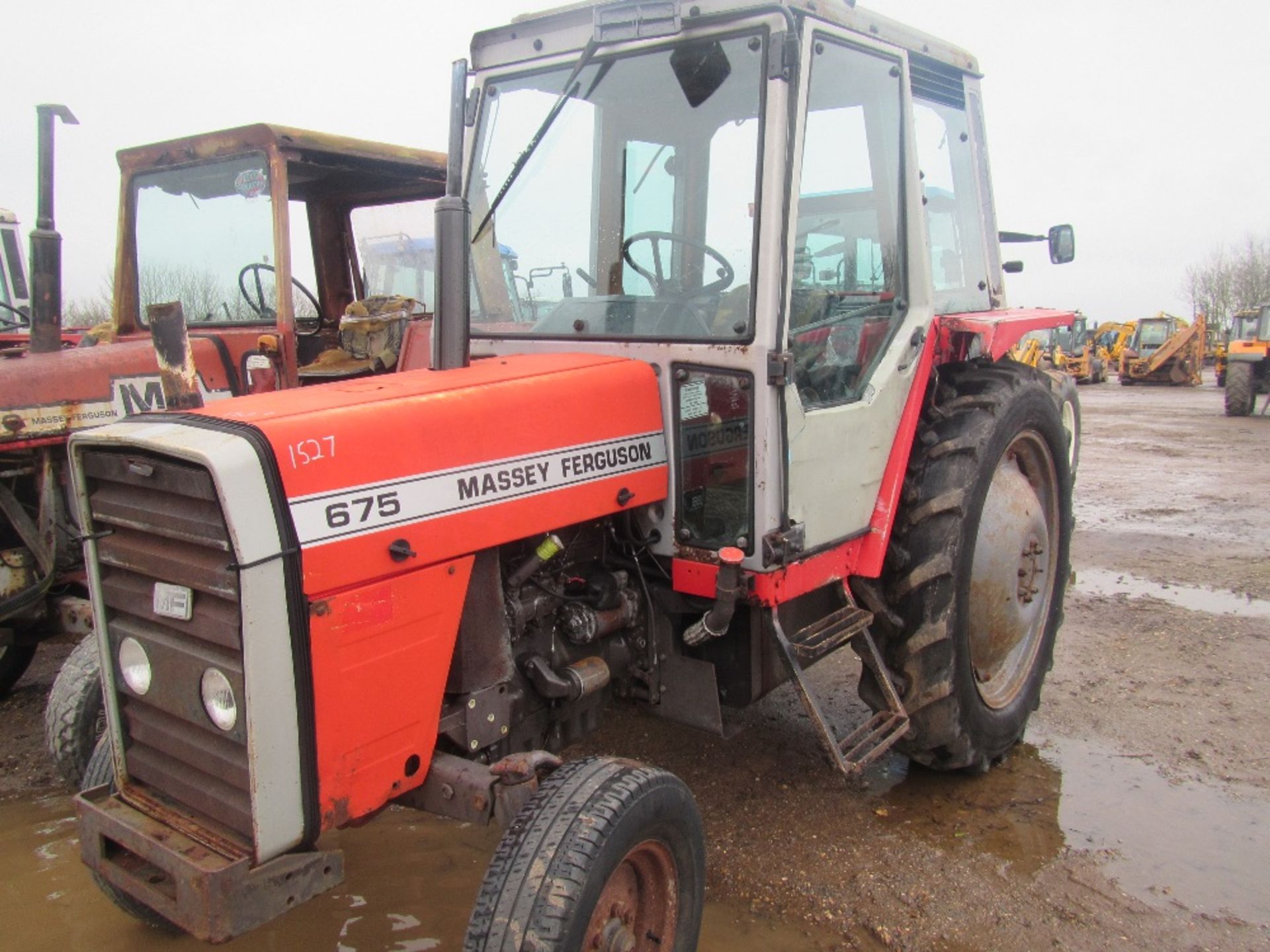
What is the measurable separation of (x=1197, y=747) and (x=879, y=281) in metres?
2.27

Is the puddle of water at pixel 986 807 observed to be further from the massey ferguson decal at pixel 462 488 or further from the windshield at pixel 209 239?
the windshield at pixel 209 239

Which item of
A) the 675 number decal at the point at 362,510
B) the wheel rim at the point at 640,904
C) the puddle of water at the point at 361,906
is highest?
the 675 number decal at the point at 362,510

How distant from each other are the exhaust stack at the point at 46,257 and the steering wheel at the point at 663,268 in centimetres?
316

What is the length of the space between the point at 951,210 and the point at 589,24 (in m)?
1.55

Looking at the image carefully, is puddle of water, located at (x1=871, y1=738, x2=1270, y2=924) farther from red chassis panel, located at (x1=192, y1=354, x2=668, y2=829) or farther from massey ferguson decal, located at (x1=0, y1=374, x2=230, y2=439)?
massey ferguson decal, located at (x1=0, y1=374, x2=230, y2=439)

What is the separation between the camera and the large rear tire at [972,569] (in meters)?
3.20

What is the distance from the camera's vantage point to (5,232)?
7723 mm

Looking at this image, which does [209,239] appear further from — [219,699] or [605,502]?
[219,699]

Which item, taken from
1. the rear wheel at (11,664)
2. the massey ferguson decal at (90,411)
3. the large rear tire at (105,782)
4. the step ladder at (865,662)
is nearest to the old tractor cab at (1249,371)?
the step ladder at (865,662)

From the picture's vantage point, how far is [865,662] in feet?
10.7

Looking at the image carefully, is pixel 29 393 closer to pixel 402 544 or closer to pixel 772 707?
pixel 402 544

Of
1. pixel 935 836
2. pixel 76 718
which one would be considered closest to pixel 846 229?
pixel 935 836

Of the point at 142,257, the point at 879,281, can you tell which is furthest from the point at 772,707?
the point at 142,257

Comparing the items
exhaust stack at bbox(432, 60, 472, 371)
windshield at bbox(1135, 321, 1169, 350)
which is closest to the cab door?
exhaust stack at bbox(432, 60, 472, 371)
